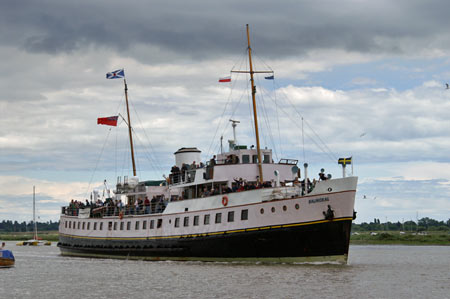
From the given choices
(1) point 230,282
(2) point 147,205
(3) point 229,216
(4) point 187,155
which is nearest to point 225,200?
(3) point 229,216

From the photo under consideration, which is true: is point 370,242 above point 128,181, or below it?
below

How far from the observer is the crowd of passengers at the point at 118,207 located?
4881 centimetres

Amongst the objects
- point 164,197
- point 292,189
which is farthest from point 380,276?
point 164,197

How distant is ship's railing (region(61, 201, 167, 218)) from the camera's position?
159ft

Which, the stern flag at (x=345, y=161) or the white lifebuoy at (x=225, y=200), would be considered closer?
the stern flag at (x=345, y=161)

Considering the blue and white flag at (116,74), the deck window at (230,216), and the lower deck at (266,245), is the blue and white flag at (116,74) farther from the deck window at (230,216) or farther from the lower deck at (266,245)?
the deck window at (230,216)

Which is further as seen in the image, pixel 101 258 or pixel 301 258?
pixel 101 258

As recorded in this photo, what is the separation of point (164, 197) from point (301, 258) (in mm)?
16015

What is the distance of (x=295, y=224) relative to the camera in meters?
36.7

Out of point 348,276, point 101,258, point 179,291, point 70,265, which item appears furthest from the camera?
point 101,258

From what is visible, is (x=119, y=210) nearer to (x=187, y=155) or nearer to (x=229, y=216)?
(x=187, y=155)

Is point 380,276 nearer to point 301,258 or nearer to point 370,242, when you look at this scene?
point 301,258

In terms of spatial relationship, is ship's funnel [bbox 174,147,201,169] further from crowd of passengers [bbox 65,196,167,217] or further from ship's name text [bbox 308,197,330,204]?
ship's name text [bbox 308,197,330,204]

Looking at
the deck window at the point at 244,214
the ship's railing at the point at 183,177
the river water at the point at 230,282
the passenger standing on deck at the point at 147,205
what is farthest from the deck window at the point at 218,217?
the passenger standing on deck at the point at 147,205
